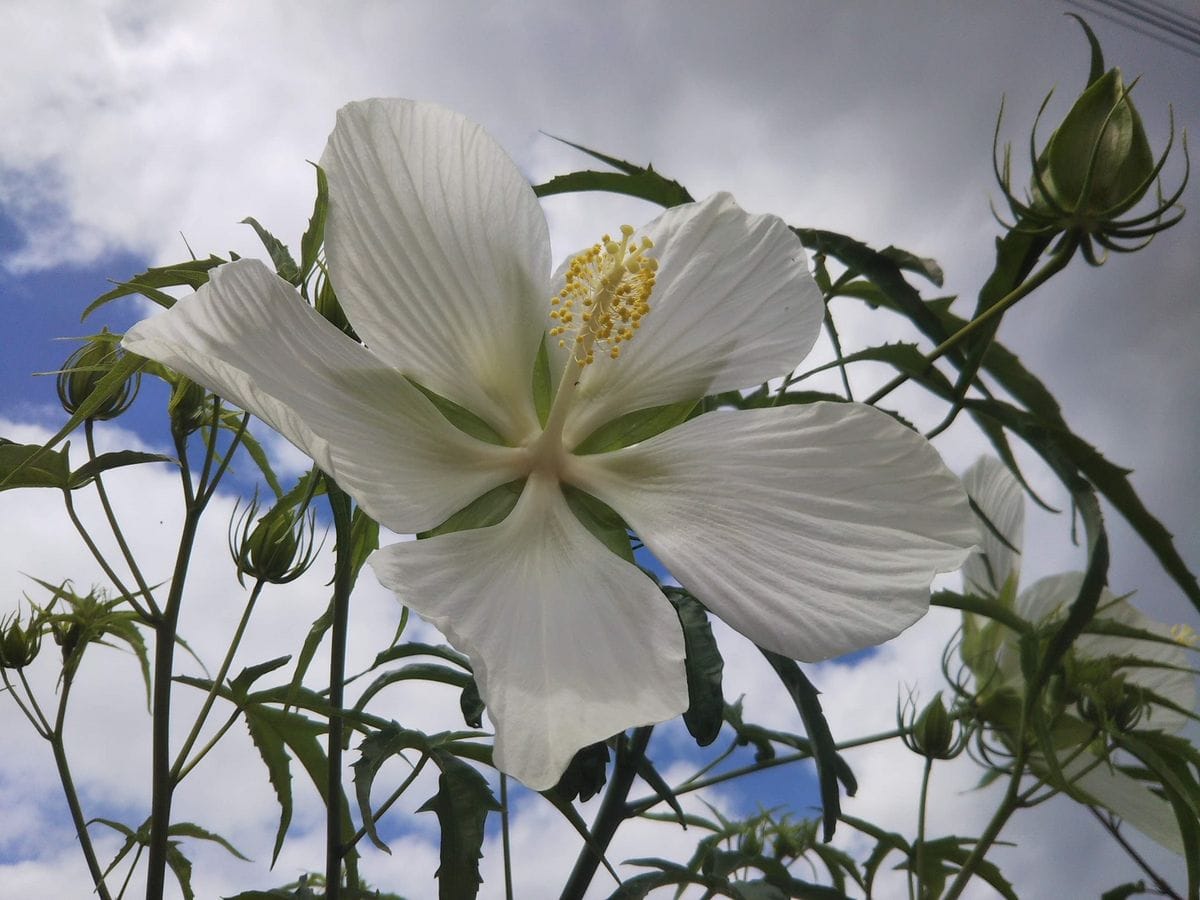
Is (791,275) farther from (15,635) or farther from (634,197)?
(15,635)

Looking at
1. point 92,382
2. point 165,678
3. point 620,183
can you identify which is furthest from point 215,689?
point 620,183

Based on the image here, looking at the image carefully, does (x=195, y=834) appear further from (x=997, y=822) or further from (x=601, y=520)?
(x=997, y=822)

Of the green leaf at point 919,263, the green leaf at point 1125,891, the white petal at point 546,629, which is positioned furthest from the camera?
the green leaf at point 1125,891

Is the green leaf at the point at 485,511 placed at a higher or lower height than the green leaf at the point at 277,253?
lower

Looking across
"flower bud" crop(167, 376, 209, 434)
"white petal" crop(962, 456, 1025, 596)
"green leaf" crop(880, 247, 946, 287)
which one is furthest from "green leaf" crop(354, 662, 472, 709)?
"white petal" crop(962, 456, 1025, 596)

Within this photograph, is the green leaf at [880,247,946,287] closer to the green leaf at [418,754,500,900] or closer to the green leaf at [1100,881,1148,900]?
the green leaf at [418,754,500,900]

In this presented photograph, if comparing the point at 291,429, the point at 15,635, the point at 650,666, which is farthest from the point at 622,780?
the point at 15,635

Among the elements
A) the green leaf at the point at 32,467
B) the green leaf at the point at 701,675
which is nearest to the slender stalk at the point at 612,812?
the green leaf at the point at 701,675

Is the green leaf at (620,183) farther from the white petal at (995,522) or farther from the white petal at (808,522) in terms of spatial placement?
the white petal at (995,522)
